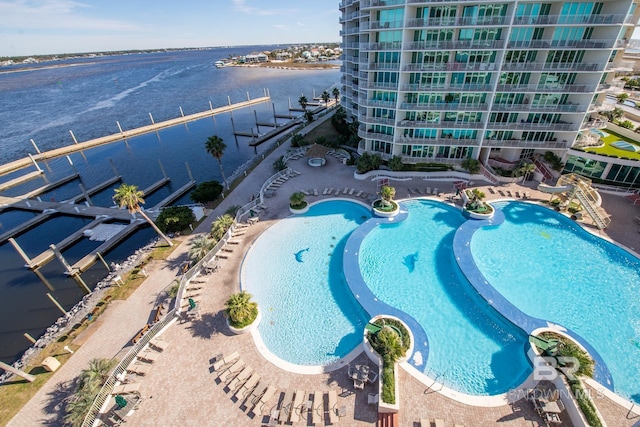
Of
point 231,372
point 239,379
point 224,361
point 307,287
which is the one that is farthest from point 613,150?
point 224,361

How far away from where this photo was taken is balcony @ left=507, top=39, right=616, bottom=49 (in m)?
32.0

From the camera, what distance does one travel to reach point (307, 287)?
26.0 meters

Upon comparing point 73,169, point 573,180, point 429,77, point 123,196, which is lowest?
point 73,169

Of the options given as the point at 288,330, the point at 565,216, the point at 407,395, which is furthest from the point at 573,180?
the point at 288,330

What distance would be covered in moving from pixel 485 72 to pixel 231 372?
1694 inches

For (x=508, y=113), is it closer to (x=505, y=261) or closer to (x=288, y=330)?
(x=505, y=261)

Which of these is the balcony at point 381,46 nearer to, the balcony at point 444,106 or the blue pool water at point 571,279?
the balcony at point 444,106

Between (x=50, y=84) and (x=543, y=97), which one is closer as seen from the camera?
(x=543, y=97)

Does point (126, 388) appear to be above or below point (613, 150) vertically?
below

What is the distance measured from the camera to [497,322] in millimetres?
21922

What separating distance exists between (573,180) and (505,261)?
16776mm

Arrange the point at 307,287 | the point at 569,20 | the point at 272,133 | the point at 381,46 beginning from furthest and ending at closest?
the point at 272,133 → the point at 381,46 → the point at 569,20 → the point at 307,287

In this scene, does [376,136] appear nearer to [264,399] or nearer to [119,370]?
[264,399]

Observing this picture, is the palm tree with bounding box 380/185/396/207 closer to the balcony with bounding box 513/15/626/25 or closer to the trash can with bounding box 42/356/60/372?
the balcony with bounding box 513/15/626/25
